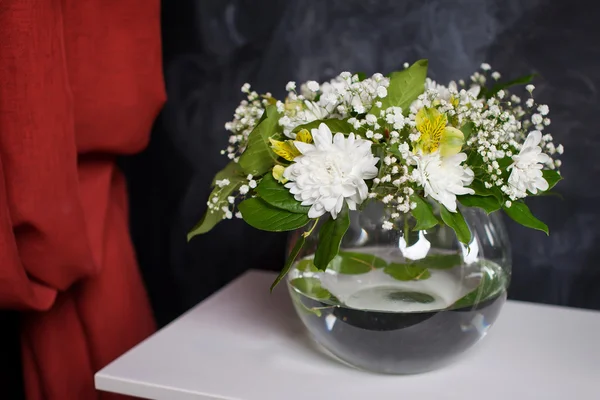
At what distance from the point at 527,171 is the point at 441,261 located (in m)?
0.15

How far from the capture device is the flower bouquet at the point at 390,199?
72 cm

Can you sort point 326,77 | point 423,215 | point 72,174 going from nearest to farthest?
point 423,215 → point 72,174 → point 326,77

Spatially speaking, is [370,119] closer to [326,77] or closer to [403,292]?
[403,292]

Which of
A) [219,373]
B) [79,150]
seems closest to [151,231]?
[79,150]

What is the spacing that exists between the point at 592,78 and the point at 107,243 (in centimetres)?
85

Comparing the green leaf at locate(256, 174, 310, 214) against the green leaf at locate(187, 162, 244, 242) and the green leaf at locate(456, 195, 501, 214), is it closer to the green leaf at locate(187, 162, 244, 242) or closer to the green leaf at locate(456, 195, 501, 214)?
the green leaf at locate(187, 162, 244, 242)

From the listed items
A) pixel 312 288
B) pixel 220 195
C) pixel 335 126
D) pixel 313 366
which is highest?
pixel 335 126

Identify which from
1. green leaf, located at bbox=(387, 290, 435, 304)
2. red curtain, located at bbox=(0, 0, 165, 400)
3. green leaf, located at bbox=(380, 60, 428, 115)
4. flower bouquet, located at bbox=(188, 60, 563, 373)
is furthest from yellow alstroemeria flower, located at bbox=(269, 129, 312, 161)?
red curtain, located at bbox=(0, 0, 165, 400)

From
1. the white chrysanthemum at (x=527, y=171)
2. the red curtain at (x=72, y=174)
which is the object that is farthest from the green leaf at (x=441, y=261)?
the red curtain at (x=72, y=174)

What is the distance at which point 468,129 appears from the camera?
2.51ft

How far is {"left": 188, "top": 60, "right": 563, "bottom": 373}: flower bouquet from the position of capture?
2.37ft

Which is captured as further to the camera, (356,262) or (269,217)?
(356,262)

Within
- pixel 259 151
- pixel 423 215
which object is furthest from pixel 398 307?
pixel 259 151

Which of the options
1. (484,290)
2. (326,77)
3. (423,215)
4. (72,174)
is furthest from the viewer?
(326,77)
